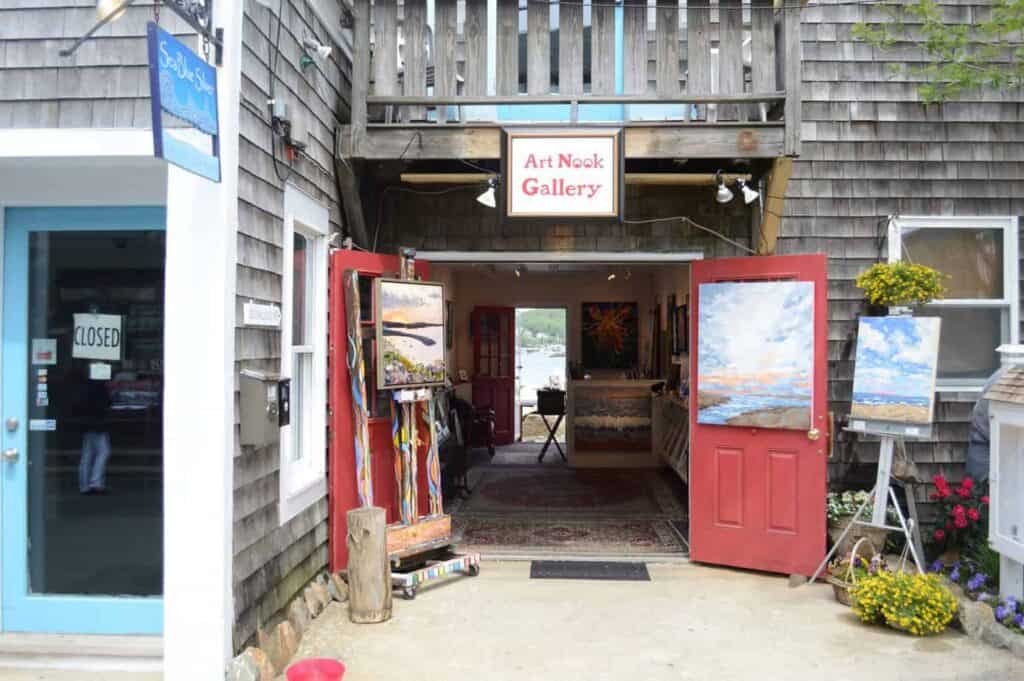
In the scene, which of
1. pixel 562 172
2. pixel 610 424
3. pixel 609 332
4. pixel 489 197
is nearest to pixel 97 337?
pixel 489 197

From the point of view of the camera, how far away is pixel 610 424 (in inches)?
373

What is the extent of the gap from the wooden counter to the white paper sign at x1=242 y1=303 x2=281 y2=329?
5686mm

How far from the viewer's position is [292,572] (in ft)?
14.3

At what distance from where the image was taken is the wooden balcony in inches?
199

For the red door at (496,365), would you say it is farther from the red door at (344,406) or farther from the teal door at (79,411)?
the teal door at (79,411)

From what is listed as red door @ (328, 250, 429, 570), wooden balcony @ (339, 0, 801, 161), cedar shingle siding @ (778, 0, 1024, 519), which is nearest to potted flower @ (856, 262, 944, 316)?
cedar shingle siding @ (778, 0, 1024, 519)

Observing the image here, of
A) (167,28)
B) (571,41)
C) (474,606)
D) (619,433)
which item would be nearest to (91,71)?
(167,28)

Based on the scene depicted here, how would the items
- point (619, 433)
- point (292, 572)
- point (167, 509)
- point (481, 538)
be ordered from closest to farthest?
point (167, 509), point (292, 572), point (481, 538), point (619, 433)

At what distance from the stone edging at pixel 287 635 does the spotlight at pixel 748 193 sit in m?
3.58

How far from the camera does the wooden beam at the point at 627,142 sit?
5078mm

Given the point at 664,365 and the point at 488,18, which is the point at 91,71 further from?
the point at 664,365

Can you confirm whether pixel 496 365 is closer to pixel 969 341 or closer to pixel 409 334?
pixel 409 334

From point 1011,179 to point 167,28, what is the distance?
5.58 m

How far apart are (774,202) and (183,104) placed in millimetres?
3925
